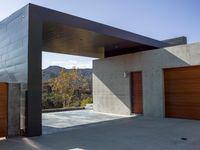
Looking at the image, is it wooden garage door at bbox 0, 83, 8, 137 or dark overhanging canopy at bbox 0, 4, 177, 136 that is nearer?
wooden garage door at bbox 0, 83, 8, 137

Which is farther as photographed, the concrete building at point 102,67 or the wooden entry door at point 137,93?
the wooden entry door at point 137,93

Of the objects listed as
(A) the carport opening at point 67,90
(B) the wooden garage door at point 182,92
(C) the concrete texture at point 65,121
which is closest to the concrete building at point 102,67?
(B) the wooden garage door at point 182,92

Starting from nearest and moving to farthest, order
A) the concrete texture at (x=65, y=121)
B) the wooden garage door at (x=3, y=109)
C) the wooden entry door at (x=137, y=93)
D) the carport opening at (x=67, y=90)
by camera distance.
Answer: the wooden garage door at (x=3, y=109), the concrete texture at (x=65, y=121), the wooden entry door at (x=137, y=93), the carport opening at (x=67, y=90)

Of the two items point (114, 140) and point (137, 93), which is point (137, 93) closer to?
point (137, 93)

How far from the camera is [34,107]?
703cm

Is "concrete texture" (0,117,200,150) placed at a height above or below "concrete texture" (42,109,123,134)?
above

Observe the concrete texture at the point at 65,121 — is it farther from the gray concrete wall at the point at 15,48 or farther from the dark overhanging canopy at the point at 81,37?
the dark overhanging canopy at the point at 81,37

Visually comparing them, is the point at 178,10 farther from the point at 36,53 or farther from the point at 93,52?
the point at 36,53

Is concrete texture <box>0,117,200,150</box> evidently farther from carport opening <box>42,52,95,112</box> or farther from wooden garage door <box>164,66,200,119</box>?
carport opening <box>42,52,95,112</box>

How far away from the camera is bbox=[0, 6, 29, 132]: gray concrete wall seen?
7.22m

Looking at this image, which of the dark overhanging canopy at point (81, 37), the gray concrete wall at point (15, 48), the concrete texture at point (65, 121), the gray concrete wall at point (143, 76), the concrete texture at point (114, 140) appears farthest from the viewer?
the gray concrete wall at point (143, 76)

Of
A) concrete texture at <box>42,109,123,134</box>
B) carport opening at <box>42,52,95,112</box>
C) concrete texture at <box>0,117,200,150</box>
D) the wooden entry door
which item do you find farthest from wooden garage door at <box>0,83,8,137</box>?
carport opening at <box>42,52,95,112</box>

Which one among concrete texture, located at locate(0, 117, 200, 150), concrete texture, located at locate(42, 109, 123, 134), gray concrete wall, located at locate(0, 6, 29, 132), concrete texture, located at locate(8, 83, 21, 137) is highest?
gray concrete wall, located at locate(0, 6, 29, 132)

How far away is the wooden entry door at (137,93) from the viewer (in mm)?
12172
